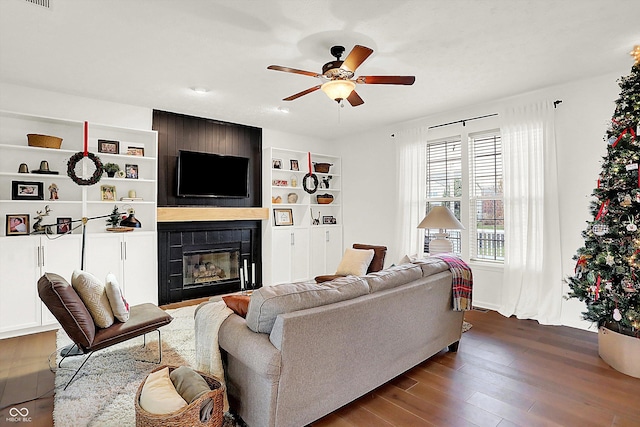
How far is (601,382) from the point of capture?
101 inches

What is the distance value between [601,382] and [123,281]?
493 centimetres

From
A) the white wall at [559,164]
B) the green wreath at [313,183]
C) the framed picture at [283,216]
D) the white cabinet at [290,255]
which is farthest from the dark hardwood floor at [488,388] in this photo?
the green wreath at [313,183]

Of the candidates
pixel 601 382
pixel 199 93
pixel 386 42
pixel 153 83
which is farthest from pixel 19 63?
pixel 601 382

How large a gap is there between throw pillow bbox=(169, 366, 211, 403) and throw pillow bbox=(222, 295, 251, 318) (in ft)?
1.38

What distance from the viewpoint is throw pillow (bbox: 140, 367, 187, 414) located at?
67.4 inches

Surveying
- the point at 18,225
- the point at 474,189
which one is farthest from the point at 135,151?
the point at 474,189

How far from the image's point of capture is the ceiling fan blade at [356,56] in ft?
7.38

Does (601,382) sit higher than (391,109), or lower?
lower

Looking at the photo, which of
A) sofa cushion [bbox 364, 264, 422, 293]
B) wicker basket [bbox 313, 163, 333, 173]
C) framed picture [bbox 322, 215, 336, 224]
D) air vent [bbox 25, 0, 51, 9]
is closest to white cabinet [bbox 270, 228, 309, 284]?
framed picture [bbox 322, 215, 336, 224]

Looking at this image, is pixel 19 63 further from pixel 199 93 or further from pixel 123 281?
pixel 123 281

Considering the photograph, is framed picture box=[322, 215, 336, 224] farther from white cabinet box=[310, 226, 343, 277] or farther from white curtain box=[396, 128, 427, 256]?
white curtain box=[396, 128, 427, 256]

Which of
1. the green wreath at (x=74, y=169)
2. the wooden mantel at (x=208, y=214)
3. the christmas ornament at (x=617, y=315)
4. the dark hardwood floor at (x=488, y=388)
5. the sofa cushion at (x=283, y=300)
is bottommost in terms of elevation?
the dark hardwood floor at (x=488, y=388)

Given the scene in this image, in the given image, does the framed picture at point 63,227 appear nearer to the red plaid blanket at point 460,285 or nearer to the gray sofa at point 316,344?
the gray sofa at point 316,344

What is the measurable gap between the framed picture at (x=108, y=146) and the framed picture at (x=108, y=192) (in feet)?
1.49
